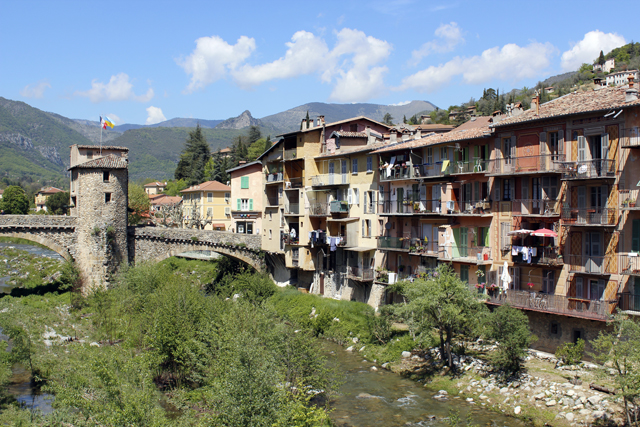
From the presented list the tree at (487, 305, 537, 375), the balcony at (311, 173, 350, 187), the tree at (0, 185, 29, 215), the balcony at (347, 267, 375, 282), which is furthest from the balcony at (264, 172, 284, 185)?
the tree at (0, 185, 29, 215)

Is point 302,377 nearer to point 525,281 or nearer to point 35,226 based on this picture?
point 525,281

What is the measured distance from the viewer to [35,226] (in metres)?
56.8

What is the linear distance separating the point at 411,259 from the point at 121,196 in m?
31.7

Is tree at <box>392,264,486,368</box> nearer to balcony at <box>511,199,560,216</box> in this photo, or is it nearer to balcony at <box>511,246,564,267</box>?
balcony at <box>511,246,564,267</box>

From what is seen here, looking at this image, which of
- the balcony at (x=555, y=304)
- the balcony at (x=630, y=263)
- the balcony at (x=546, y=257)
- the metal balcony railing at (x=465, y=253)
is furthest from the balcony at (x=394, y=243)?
the balcony at (x=630, y=263)

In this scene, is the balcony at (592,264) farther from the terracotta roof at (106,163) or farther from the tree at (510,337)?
the terracotta roof at (106,163)

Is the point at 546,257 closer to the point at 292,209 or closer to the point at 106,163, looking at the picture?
the point at 292,209

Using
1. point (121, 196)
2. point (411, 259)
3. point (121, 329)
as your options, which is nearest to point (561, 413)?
point (411, 259)

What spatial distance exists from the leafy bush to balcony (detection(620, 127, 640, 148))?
1053cm

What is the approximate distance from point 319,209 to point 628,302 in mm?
28292

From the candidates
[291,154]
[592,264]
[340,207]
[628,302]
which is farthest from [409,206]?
[628,302]

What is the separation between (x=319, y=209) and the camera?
52500 millimetres

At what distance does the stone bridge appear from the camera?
187ft

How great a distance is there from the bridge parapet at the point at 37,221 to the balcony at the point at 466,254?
126 ft
